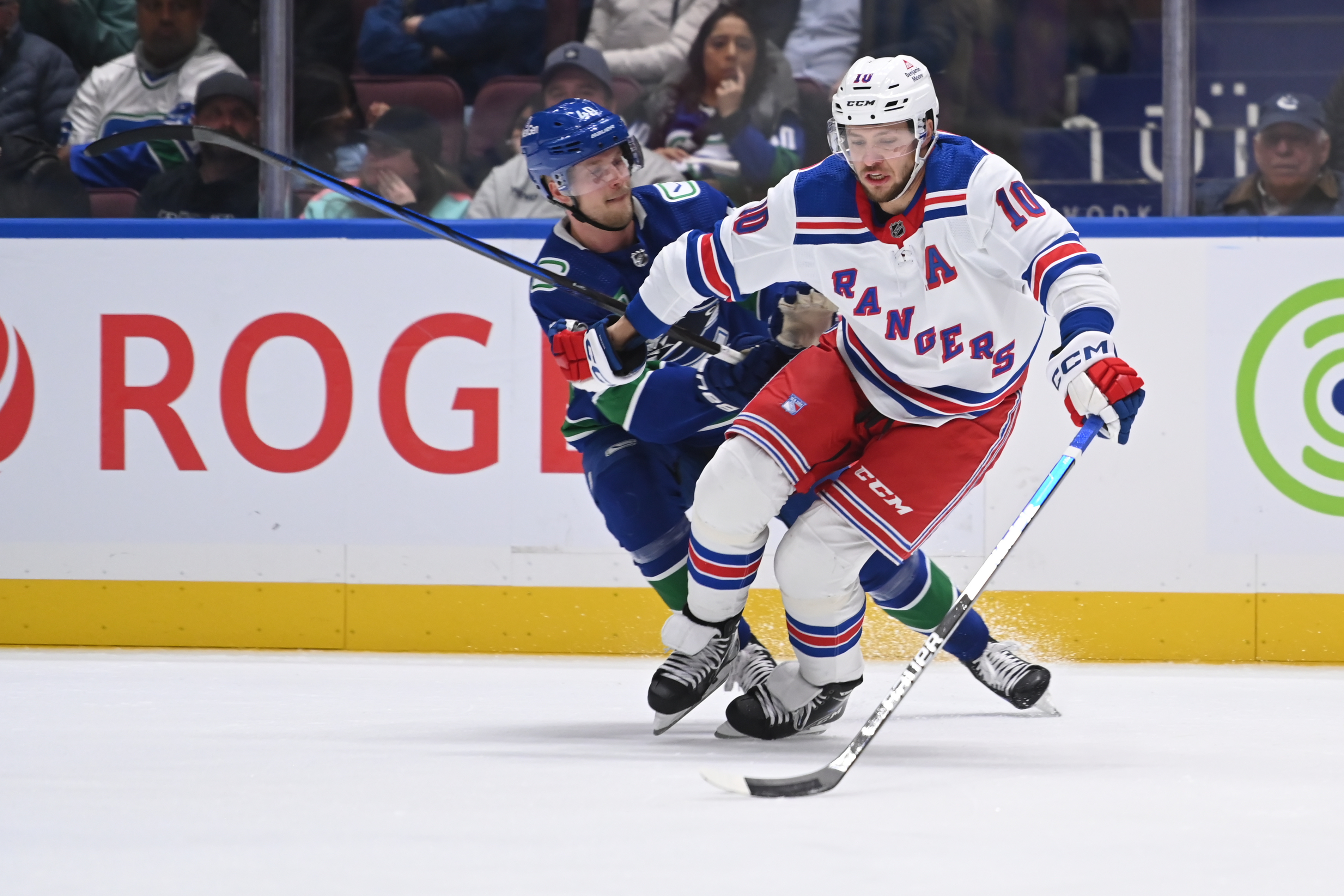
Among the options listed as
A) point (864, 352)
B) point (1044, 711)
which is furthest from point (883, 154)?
point (1044, 711)

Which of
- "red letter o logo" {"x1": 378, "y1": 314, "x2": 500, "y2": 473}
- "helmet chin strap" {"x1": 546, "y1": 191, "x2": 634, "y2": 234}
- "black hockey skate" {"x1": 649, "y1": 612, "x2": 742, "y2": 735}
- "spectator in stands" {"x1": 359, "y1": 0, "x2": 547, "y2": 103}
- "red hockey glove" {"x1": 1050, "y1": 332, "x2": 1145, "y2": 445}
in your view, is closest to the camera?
"red hockey glove" {"x1": 1050, "y1": 332, "x2": 1145, "y2": 445}

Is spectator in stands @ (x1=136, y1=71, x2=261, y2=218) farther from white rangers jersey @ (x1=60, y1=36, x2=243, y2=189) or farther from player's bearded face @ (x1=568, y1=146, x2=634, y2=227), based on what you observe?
player's bearded face @ (x1=568, y1=146, x2=634, y2=227)

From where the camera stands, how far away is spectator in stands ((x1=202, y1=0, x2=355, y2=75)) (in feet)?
13.5

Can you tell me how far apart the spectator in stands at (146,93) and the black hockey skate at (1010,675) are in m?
2.49

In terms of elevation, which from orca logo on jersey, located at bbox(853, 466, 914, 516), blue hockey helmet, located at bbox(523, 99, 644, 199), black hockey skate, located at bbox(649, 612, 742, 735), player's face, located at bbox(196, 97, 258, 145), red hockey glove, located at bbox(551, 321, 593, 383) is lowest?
black hockey skate, located at bbox(649, 612, 742, 735)

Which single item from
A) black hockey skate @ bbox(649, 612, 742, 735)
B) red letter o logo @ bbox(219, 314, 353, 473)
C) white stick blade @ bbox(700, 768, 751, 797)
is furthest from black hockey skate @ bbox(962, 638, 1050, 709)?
red letter o logo @ bbox(219, 314, 353, 473)

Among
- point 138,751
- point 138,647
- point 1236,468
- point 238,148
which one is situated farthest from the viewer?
point 138,647

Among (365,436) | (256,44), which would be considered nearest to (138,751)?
(365,436)

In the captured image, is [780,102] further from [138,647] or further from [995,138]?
[138,647]

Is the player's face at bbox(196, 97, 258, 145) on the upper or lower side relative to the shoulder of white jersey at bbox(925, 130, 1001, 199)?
upper

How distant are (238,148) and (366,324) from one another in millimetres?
1014

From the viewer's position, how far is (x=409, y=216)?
301cm

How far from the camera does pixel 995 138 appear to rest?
3924 mm

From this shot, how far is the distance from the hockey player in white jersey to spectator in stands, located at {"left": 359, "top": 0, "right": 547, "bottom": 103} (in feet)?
5.27
